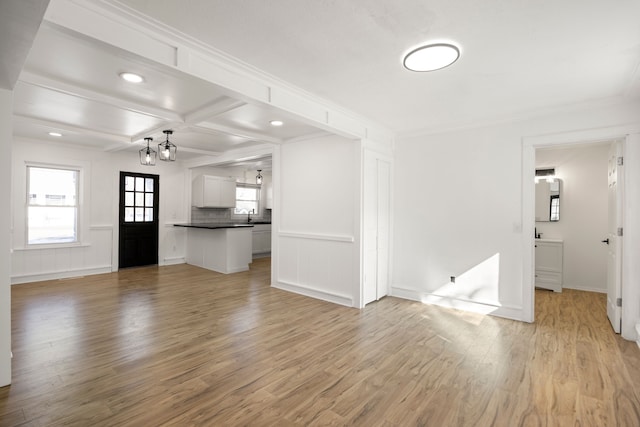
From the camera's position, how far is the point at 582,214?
17.1 feet

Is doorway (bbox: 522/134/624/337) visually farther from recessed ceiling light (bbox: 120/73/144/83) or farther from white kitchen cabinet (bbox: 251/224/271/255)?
white kitchen cabinet (bbox: 251/224/271/255)

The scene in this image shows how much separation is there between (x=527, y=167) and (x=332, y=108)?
247 cm

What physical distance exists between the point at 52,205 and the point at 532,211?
795cm

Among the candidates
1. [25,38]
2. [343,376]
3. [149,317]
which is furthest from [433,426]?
[149,317]

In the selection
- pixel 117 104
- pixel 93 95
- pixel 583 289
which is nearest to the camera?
pixel 93 95

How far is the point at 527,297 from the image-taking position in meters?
3.74

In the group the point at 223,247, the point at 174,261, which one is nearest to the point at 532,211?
the point at 223,247

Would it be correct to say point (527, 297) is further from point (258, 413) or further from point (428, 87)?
point (258, 413)

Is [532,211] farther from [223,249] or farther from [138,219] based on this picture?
[138,219]

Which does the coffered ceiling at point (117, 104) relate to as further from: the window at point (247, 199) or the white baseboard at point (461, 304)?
the window at point (247, 199)

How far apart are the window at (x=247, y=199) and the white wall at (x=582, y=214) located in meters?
7.12

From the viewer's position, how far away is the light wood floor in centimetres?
204

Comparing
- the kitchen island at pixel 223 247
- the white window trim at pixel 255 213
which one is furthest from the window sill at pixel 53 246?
the white window trim at pixel 255 213

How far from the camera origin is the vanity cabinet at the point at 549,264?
5.12 m
